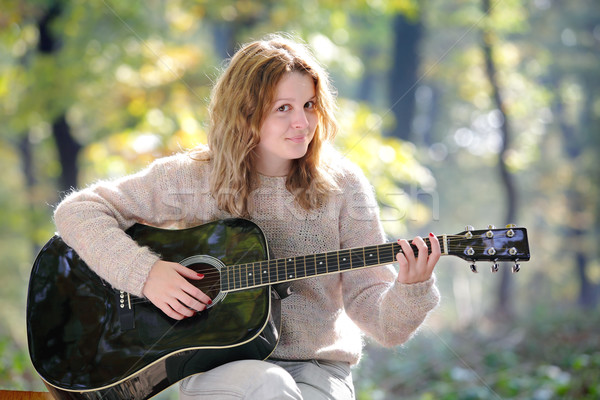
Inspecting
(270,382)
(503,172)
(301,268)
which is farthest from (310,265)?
(503,172)

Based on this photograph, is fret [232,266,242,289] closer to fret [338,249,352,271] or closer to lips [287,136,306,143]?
fret [338,249,352,271]

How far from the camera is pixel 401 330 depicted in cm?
175

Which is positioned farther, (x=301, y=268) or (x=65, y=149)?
(x=65, y=149)

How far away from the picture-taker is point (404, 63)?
27.9ft

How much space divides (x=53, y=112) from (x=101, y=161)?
164 cm

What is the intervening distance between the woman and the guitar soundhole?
0.11 ft

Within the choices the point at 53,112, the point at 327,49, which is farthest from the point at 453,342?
the point at 53,112

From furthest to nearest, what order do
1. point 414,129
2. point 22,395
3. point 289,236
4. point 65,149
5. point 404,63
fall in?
point 414,129, point 404,63, point 65,149, point 289,236, point 22,395

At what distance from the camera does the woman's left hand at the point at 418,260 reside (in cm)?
157

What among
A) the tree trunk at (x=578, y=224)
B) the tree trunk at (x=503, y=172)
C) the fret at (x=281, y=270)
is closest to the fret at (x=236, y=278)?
the fret at (x=281, y=270)

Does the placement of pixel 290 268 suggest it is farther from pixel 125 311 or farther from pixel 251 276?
pixel 125 311

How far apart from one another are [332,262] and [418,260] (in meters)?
0.25

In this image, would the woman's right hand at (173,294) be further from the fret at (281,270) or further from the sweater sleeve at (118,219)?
the fret at (281,270)

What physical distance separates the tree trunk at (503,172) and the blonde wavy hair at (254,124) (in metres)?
6.52
